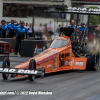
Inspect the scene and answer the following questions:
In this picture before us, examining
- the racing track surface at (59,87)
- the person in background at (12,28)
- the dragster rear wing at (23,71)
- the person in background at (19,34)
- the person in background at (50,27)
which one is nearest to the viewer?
the racing track surface at (59,87)

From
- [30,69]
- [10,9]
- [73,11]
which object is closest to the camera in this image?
[30,69]

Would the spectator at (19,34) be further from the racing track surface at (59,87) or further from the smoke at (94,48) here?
the racing track surface at (59,87)

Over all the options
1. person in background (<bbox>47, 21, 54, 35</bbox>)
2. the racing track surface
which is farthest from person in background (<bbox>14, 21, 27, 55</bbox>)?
the racing track surface

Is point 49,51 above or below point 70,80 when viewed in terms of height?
above

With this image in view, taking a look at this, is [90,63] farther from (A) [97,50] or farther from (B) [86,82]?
(B) [86,82]

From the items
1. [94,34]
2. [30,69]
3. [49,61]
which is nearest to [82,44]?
[94,34]

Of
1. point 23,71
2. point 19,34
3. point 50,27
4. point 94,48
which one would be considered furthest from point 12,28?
point 23,71

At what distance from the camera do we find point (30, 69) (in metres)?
8.45

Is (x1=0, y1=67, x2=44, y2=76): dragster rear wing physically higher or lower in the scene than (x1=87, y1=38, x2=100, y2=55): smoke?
lower

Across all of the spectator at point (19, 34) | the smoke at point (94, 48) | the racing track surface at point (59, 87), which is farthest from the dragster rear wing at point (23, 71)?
the spectator at point (19, 34)

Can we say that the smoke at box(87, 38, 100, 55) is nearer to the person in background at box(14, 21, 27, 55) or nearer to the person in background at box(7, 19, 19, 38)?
the person in background at box(14, 21, 27, 55)

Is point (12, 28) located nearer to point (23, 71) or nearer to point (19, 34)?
point (19, 34)

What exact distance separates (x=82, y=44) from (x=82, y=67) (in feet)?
4.03

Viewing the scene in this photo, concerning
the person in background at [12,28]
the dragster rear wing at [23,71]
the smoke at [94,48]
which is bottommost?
the dragster rear wing at [23,71]
